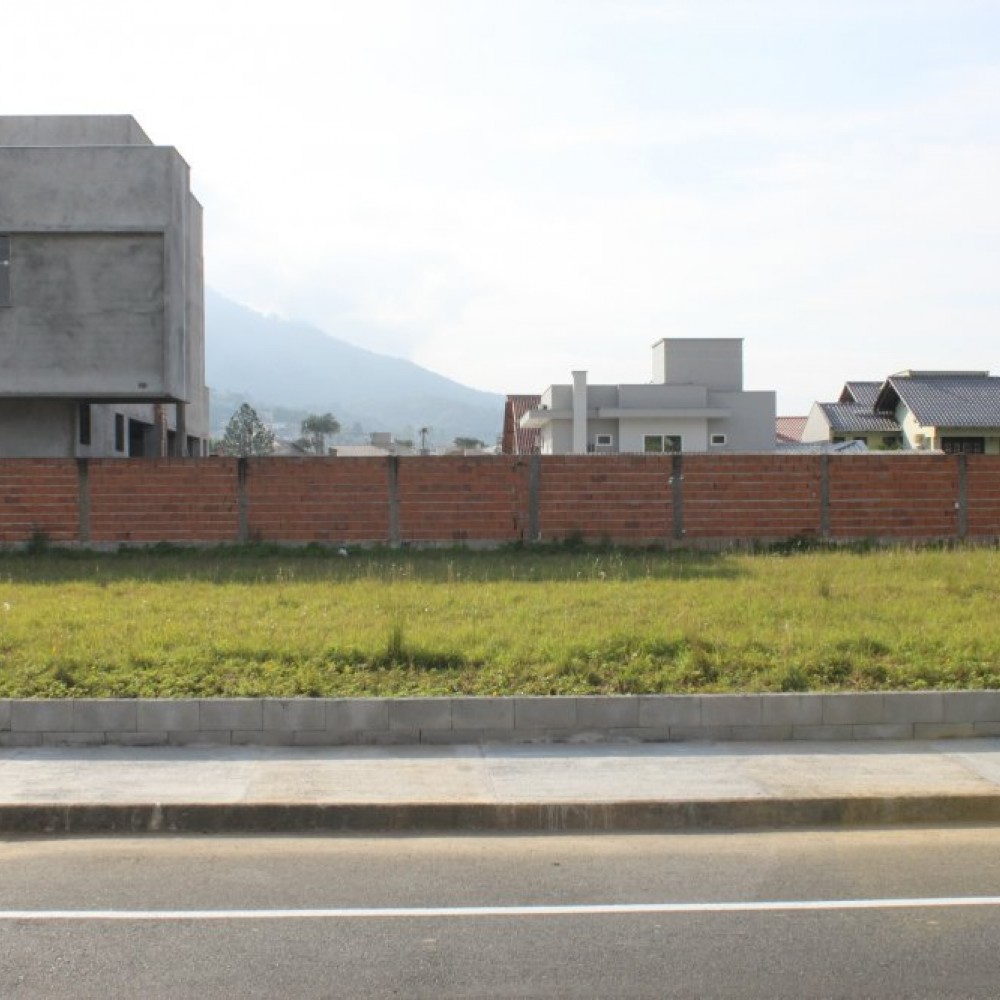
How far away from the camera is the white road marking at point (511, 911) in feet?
19.4

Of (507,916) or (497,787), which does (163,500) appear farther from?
(507,916)

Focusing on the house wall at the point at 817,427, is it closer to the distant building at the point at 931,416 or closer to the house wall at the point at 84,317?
the distant building at the point at 931,416

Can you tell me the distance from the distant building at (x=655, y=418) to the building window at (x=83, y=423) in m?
28.8

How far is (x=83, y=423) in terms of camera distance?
26312mm

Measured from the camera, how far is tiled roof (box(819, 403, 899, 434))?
59594 millimetres

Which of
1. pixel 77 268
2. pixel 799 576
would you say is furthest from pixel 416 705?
pixel 77 268

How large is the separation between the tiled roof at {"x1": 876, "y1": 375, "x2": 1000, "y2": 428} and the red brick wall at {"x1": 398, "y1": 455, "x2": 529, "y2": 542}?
38.1 m

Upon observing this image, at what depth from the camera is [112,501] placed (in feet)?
64.5

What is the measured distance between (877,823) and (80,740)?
5.76m

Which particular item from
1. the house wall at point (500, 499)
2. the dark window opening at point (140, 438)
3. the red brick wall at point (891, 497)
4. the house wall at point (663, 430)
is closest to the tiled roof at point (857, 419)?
the house wall at point (663, 430)

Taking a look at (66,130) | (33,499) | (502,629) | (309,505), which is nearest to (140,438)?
(66,130)

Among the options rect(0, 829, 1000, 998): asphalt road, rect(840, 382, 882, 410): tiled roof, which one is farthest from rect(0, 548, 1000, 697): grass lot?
rect(840, 382, 882, 410): tiled roof

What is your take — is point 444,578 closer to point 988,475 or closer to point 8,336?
point 988,475

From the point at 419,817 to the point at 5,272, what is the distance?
19.2 metres
